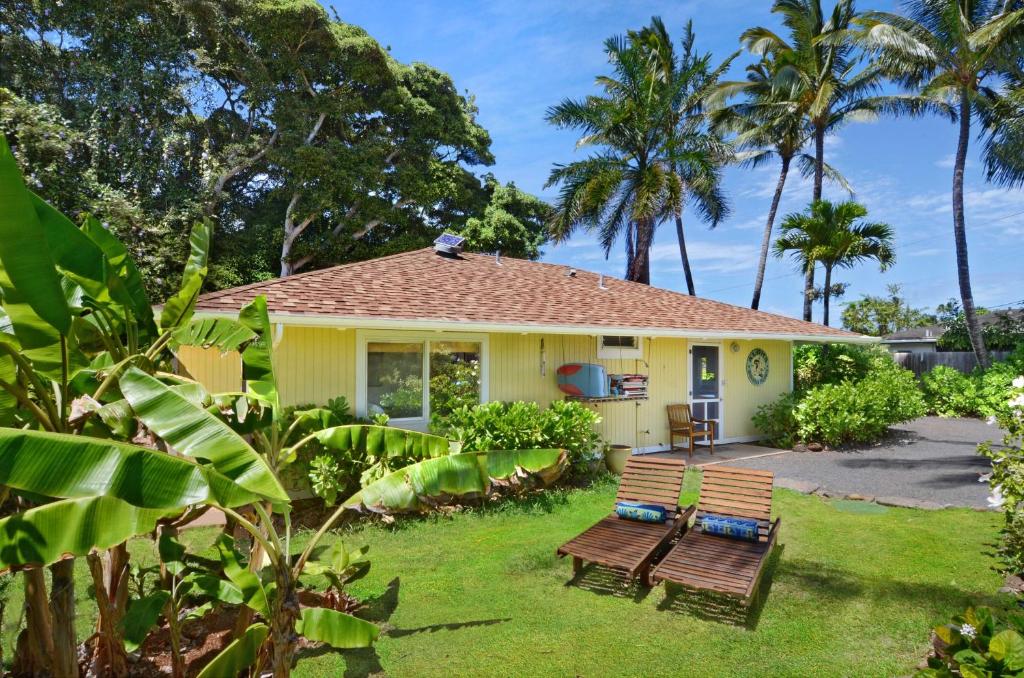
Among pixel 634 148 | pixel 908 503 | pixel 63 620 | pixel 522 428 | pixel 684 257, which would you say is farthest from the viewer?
pixel 684 257

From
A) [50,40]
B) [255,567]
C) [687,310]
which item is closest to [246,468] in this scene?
[255,567]

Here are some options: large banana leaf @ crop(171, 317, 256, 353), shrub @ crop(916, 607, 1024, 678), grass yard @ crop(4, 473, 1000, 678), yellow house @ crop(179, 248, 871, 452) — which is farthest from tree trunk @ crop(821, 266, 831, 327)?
large banana leaf @ crop(171, 317, 256, 353)

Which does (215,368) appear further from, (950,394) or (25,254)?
(950,394)

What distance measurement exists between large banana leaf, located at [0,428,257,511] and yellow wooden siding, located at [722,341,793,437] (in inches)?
558

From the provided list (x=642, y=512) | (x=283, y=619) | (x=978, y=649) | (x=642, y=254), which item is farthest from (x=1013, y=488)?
(x=642, y=254)

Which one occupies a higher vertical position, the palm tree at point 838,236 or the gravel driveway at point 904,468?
the palm tree at point 838,236

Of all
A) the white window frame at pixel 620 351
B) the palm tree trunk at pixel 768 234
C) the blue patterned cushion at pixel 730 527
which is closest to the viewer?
the blue patterned cushion at pixel 730 527

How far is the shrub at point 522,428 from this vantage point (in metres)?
9.23

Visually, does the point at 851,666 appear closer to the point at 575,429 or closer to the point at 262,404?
the point at 262,404

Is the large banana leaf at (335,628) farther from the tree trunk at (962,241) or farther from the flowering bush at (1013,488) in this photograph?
the tree trunk at (962,241)

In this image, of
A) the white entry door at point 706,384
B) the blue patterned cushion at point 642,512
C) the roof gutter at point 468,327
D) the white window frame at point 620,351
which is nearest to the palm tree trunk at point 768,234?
the roof gutter at point 468,327

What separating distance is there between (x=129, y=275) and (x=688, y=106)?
26055 mm

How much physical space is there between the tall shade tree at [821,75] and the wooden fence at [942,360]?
236 inches

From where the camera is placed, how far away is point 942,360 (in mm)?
25109
